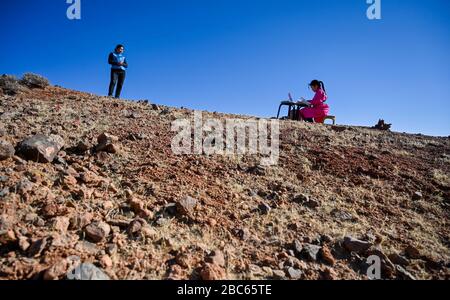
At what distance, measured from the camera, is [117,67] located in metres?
9.32

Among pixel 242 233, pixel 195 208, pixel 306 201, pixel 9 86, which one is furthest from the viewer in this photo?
pixel 9 86

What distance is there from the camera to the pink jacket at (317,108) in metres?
9.39

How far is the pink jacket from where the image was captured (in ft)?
30.8

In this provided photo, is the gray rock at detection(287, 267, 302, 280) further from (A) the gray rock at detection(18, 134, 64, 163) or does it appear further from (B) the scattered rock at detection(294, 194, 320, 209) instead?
(A) the gray rock at detection(18, 134, 64, 163)

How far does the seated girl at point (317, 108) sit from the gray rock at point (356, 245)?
662 cm

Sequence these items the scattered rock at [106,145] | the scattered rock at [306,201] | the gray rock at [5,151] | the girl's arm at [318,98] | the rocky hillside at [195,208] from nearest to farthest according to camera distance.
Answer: the rocky hillside at [195,208], the gray rock at [5,151], the scattered rock at [306,201], the scattered rock at [106,145], the girl's arm at [318,98]

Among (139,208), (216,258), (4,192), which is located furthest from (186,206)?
(4,192)

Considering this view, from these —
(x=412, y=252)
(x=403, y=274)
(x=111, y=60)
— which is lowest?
(x=403, y=274)

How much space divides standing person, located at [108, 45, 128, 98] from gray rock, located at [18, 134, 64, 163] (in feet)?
18.1

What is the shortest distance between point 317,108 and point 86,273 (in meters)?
8.82

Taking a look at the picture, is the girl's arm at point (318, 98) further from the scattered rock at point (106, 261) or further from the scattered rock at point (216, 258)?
the scattered rock at point (106, 261)

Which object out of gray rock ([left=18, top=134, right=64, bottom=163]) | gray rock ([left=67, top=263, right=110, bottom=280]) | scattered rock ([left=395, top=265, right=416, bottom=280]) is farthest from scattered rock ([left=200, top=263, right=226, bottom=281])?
gray rock ([left=18, top=134, right=64, bottom=163])

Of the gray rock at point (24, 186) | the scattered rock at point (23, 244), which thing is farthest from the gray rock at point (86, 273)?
the gray rock at point (24, 186)

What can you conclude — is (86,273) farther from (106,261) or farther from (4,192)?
(4,192)
